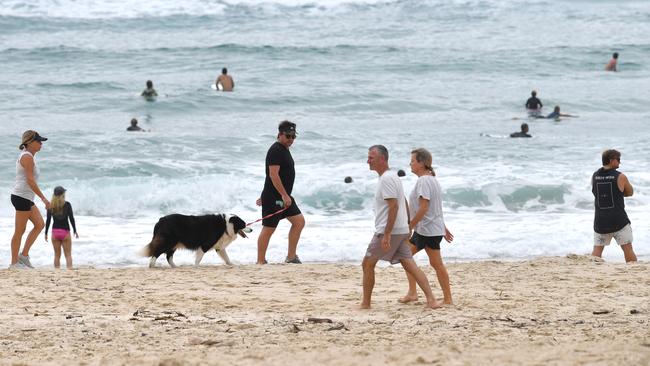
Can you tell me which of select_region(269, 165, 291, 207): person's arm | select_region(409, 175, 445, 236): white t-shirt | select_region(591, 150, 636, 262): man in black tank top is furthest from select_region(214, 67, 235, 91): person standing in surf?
select_region(409, 175, 445, 236): white t-shirt

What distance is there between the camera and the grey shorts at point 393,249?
762 centimetres

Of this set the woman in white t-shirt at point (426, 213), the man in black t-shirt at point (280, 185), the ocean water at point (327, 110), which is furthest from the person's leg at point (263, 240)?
the woman in white t-shirt at point (426, 213)

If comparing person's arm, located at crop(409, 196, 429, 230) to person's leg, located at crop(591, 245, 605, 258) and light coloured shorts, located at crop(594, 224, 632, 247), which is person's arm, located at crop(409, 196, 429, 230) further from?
person's leg, located at crop(591, 245, 605, 258)

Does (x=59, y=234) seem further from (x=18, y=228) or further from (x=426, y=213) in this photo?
(x=426, y=213)

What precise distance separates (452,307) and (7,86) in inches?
913

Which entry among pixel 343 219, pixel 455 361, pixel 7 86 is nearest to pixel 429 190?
pixel 455 361

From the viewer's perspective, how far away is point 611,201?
34.1 ft

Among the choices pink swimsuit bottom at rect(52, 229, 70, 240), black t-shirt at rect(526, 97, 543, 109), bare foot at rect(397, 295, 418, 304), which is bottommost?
bare foot at rect(397, 295, 418, 304)

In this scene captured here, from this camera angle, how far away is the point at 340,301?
28.1ft

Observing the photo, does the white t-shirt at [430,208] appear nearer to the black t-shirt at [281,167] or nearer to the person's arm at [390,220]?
the person's arm at [390,220]

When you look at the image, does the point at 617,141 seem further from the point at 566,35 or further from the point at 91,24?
the point at 91,24

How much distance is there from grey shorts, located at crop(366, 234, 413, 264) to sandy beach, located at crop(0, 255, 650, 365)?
45cm

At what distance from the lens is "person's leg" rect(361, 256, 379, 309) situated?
778 centimetres

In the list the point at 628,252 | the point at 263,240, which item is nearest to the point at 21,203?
the point at 263,240
